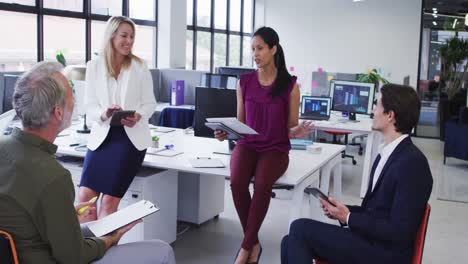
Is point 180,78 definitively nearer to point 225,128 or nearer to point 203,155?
point 203,155

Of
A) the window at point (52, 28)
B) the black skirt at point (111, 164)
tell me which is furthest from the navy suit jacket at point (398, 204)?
the window at point (52, 28)

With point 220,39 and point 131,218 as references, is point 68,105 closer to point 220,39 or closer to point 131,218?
point 131,218

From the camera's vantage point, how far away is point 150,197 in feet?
11.0

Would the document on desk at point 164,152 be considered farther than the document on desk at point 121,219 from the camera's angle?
Yes

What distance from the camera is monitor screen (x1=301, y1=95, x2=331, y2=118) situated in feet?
18.9

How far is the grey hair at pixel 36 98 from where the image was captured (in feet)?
5.32

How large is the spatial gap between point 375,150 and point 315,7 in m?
5.74

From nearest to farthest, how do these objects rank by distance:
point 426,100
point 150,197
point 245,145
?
point 245,145 → point 150,197 → point 426,100

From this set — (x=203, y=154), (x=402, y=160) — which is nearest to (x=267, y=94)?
(x=203, y=154)

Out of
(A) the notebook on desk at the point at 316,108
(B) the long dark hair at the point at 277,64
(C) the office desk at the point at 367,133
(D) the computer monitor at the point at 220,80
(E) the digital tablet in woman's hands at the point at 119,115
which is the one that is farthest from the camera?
(A) the notebook on desk at the point at 316,108

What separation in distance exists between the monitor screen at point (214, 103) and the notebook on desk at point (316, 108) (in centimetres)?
234

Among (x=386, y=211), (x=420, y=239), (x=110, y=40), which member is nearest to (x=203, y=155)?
(x=110, y=40)

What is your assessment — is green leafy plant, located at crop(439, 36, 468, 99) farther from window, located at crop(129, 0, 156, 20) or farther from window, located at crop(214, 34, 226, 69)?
window, located at crop(129, 0, 156, 20)

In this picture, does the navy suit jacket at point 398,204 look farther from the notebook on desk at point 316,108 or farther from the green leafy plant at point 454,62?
the green leafy plant at point 454,62
